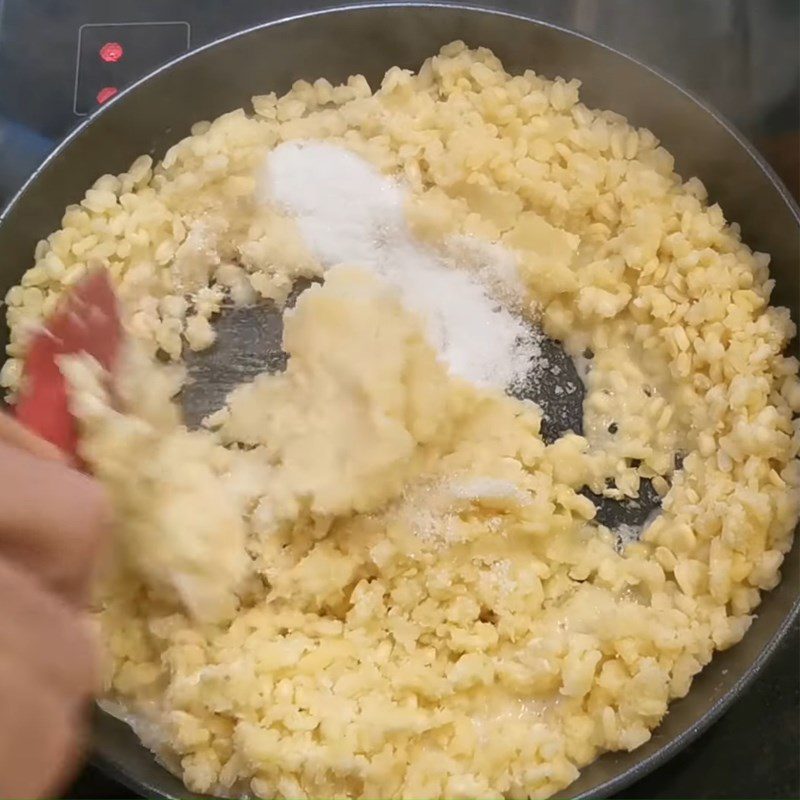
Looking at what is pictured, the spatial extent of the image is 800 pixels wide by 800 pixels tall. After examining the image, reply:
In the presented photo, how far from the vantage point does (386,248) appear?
1274 mm

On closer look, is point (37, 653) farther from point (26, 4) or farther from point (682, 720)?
point (26, 4)

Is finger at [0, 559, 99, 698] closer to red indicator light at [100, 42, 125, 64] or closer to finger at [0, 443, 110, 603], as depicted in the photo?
finger at [0, 443, 110, 603]

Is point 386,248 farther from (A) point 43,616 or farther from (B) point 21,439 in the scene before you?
(A) point 43,616

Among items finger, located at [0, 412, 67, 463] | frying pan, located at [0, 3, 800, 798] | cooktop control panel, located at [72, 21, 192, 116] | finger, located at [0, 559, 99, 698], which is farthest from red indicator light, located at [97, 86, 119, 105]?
finger, located at [0, 559, 99, 698]

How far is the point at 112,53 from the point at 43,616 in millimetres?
999

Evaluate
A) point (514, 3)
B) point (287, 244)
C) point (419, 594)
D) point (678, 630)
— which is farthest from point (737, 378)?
point (514, 3)

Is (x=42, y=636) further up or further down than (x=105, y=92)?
further down

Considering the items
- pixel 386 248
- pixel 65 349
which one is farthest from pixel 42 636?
pixel 386 248

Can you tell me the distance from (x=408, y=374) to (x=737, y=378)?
0.38 m

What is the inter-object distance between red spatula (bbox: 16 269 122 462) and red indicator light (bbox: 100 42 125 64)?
41 centimetres

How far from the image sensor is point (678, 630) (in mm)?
1051

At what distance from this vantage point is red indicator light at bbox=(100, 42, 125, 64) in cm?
142

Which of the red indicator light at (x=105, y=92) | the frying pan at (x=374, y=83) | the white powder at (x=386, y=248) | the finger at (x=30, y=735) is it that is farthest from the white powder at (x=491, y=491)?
the red indicator light at (x=105, y=92)

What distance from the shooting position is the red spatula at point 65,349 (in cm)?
107
